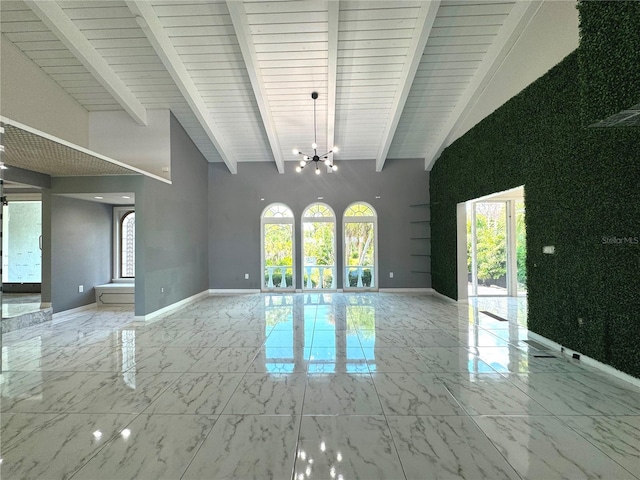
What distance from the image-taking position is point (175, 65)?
15.4 feet

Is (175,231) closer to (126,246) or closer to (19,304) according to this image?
(126,246)

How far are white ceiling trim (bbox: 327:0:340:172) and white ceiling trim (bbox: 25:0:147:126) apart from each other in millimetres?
3695

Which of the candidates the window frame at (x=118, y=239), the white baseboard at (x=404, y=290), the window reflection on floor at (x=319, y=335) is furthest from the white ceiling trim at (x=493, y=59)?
the window frame at (x=118, y=239)

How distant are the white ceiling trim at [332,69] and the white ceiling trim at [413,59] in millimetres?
1171

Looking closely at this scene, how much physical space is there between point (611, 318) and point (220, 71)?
6362mm

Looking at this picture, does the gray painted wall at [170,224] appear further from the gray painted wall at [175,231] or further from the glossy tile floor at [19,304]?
the glossy tile floor at [19,304]

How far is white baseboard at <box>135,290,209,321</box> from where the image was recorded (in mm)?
5062

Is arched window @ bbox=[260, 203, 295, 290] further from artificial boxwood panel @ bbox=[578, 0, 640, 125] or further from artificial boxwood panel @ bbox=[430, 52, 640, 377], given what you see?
artificial boxwood panel @ bbox=[578, 0, 640, 125]

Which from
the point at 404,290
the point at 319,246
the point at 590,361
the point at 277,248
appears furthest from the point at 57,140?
the point at 404,290

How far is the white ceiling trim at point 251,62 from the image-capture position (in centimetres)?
395

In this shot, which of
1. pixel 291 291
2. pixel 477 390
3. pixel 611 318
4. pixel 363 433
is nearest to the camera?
pixel 363 433

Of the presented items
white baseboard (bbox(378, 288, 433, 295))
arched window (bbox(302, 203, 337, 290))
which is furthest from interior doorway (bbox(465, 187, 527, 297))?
arched window (bbox(302, 203, 337, 290))

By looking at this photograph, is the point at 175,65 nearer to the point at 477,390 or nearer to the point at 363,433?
the point at 363,433

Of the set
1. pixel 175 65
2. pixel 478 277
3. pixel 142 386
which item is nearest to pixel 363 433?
pixel 142 386
